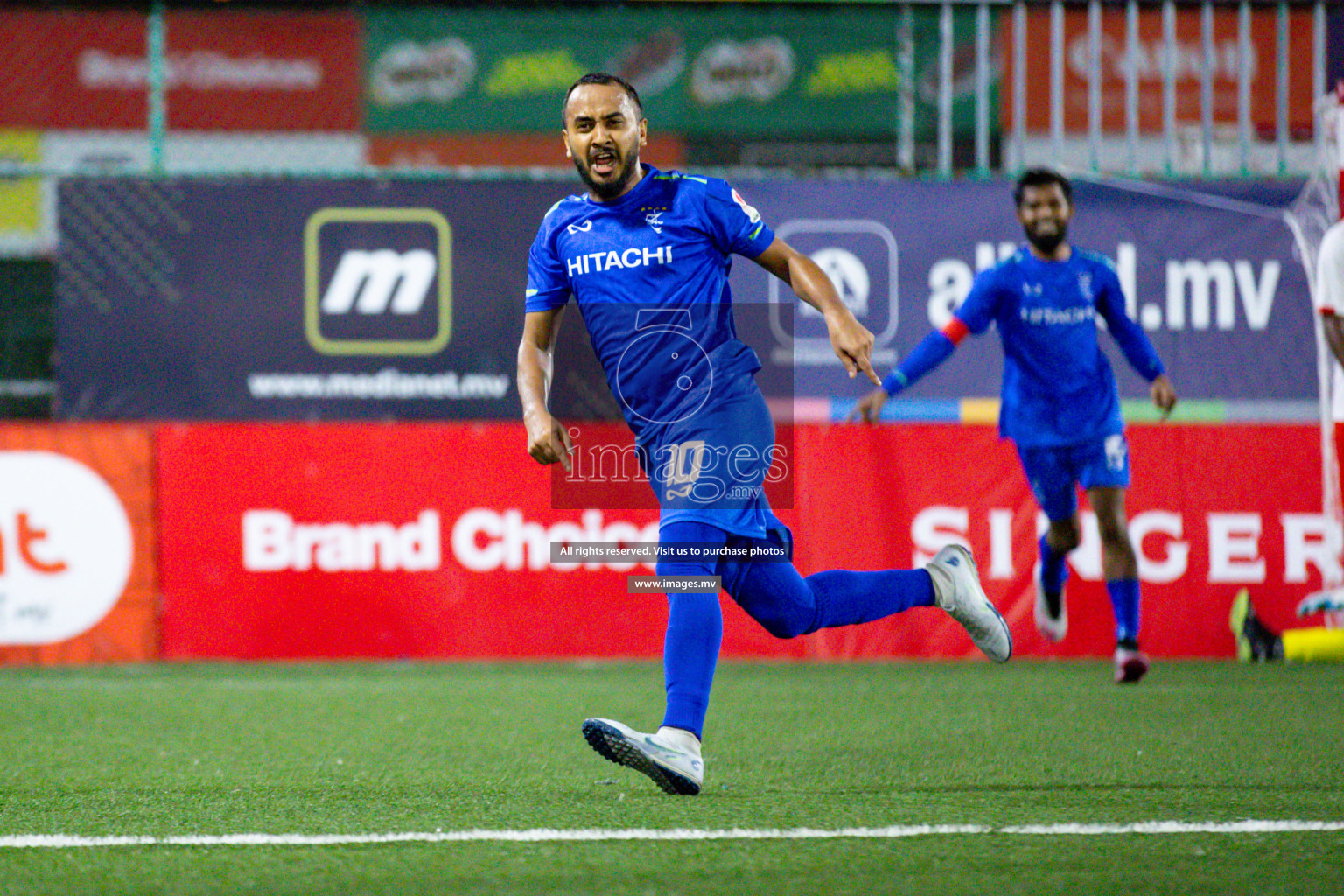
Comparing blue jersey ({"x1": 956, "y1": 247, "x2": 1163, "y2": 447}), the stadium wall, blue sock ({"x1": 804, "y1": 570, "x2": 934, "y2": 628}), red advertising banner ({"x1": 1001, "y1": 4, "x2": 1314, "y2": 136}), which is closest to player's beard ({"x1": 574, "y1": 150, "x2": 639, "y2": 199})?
blue sock ({"x1": 804, "y1": 570, "x2": 934, "y2": 628})

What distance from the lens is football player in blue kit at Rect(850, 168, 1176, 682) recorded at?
22.8 ft

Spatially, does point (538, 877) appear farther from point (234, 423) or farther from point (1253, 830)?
point (234, 423)

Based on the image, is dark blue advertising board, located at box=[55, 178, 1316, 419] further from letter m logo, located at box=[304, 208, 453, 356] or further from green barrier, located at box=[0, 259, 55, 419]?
green barrier, located at box=[0, 259, 55, 419]

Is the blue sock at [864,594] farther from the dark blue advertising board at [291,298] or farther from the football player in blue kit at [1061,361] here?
the dark blue advertising board at [291,298]

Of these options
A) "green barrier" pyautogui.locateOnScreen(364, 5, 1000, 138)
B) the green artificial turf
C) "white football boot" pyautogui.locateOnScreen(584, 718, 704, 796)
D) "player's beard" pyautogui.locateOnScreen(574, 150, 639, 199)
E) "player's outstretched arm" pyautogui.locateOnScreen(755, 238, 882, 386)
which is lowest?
the green artificial turf

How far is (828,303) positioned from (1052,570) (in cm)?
387

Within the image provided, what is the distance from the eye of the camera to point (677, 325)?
4113 millimetres

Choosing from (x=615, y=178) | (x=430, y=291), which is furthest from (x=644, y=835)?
(x=430, y=291)

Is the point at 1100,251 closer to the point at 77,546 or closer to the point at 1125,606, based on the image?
the point at 1125,606

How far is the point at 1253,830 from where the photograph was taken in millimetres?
3488

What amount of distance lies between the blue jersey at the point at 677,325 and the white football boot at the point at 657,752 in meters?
0.57

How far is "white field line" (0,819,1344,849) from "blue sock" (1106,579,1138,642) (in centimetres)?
334

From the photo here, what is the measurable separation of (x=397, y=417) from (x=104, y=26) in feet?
24.1

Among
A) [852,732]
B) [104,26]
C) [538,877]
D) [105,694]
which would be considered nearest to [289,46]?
[104,26]
